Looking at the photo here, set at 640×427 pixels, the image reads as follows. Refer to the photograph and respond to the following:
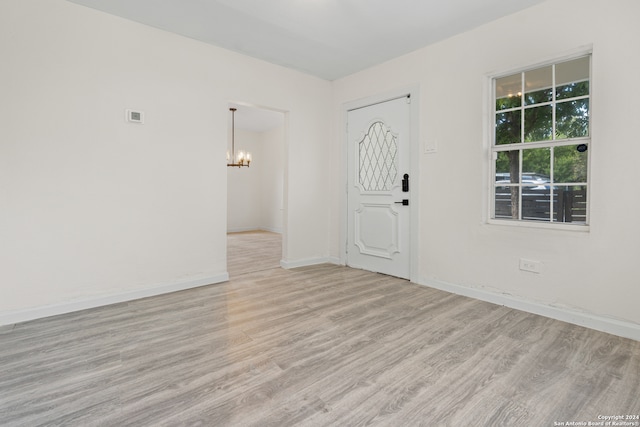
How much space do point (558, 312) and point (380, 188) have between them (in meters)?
2.15

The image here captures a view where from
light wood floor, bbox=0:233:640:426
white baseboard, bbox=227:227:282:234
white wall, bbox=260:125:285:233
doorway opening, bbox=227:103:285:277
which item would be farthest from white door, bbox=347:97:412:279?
white baseboard, bbox=227:227:282:234

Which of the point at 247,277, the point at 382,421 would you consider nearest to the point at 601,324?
the point at 382,421

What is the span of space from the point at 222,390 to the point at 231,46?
3.31m

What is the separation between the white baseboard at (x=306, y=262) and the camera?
4.22 m

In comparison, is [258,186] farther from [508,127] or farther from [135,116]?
[508,127]

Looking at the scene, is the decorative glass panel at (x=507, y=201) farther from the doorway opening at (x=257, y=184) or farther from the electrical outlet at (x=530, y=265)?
the doorway opening at (x=257, y=184)

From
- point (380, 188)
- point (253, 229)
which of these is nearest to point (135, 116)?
point (380, 188)

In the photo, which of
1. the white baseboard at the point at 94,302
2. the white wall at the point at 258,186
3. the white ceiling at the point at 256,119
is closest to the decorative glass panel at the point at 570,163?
the white baseboard at the point at 94,302

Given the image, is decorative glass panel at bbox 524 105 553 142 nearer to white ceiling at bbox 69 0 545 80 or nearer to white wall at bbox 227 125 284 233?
white ceiling at bbox 69 0 545 80

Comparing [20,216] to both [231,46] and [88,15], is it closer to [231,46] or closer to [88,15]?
[88,15]

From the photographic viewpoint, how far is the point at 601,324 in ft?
7.70

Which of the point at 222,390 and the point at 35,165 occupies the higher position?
the point at 35,165

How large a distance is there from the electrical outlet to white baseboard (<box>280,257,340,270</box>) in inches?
91.9

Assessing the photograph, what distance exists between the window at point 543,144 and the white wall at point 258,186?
592 cm
